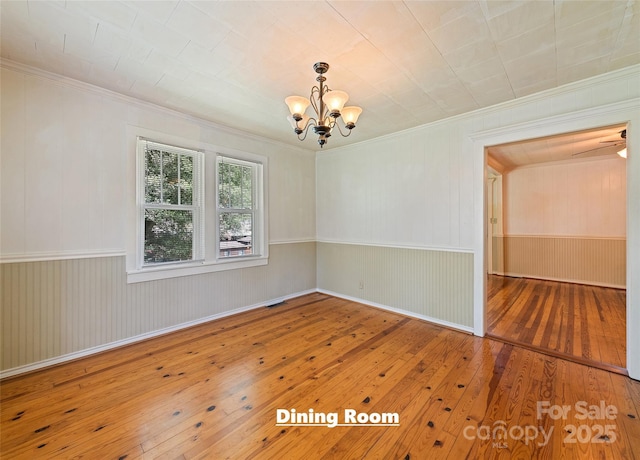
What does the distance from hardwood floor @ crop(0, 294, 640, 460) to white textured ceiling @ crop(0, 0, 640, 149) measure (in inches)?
107

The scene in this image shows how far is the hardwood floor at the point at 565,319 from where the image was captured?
2.79 metres

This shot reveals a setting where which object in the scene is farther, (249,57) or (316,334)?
(316,334)

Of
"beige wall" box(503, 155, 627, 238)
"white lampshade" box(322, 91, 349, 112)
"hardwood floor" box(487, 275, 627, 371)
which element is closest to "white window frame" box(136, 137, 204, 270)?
"white lampshade" box(322, 91, 349, 112)

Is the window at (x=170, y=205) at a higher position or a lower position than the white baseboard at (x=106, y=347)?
higher

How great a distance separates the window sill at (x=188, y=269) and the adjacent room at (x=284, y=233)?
27 millimetres

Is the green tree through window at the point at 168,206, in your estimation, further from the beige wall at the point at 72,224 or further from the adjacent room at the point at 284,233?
the beige wall at the point at 72,224

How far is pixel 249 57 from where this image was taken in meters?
2.19

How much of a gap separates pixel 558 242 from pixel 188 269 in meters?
7.46

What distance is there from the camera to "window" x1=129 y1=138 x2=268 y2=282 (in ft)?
10.4

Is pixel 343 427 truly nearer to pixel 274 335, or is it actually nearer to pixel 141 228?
pixel 274 335

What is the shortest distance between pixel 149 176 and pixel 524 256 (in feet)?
25.4

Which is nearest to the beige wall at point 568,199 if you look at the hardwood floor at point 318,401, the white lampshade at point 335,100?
the hardwood floor at point 318,401

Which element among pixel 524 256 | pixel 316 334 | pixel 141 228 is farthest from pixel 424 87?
pixel 524 256

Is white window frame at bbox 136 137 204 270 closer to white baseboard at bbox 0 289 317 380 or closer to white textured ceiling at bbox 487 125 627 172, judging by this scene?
white baseboard at bbox 0 289 317 380
